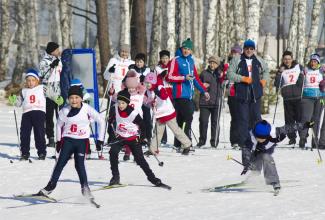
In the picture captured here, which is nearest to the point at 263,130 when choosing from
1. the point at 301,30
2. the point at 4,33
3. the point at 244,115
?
the point at 244,115

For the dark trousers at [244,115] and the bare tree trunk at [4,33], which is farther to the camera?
the bare tree trunk at [4,33]

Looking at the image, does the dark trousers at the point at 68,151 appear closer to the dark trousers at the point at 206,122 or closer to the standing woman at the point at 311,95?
the dark trousers at the point at 206,122

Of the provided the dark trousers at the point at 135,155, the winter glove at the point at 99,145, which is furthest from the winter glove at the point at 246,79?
the dark trousers at the point at 135,155

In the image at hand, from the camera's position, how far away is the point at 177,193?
979cm

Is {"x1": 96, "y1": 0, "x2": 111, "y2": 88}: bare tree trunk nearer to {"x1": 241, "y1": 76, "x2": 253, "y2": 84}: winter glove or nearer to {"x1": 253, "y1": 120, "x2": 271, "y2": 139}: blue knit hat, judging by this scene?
{"x1": 241, "y1": 76, "x2": 253, "y2": 84}: winter glove

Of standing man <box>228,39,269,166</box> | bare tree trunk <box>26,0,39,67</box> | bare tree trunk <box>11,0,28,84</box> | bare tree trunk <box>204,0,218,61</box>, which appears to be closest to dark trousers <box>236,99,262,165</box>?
standing man <box>228,39,269,166</box>

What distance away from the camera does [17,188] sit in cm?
1062

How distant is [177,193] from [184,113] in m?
4.59

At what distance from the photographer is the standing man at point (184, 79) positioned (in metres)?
14.1

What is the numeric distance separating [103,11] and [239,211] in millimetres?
15356

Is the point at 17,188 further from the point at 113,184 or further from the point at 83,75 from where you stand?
the point at 83,75

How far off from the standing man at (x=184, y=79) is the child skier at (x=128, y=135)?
3916 millimetres

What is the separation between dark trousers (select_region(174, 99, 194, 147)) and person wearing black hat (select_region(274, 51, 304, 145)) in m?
2.05

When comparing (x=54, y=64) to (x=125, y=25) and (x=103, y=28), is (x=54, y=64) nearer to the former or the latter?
(x=103, y=28)
